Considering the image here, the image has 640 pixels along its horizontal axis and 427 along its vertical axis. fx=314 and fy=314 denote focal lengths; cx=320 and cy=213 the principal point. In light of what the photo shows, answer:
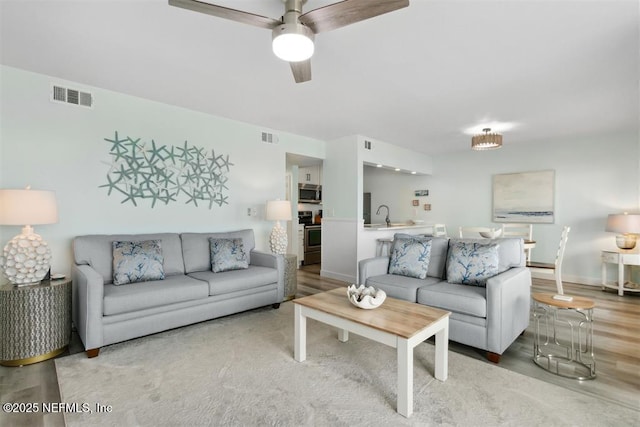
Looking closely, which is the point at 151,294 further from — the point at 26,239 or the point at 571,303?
the point at 571,303

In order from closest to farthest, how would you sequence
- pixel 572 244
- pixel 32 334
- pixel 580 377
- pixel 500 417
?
pixel 500 417, pixel 580 377, pixel 32 334, pixel 572 244

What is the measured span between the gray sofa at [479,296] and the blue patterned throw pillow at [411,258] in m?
0.08

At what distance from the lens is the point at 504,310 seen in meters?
2.48

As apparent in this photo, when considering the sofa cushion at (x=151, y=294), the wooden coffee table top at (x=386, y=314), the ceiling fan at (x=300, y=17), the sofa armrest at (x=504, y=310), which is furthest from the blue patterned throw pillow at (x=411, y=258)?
the ceiling fan at (x=300, y=17)

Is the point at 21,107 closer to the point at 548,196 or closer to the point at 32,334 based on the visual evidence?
the point at 32,334

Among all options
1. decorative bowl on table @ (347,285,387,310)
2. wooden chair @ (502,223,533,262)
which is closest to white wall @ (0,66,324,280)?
decorative bowl on table @ (347,285,387,310)

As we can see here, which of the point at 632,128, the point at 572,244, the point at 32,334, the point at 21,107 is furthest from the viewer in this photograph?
the point at 572,244

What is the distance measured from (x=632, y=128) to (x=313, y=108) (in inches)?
190

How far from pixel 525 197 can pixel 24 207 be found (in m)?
6.90

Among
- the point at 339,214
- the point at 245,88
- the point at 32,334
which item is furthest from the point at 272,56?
the point at 339,214

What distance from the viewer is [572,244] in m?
5.32

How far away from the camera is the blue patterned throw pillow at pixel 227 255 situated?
3607 mm

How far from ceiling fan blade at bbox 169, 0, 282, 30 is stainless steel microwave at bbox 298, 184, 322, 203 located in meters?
5.20

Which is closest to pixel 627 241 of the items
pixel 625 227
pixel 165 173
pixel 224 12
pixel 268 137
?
pixel 625 227
